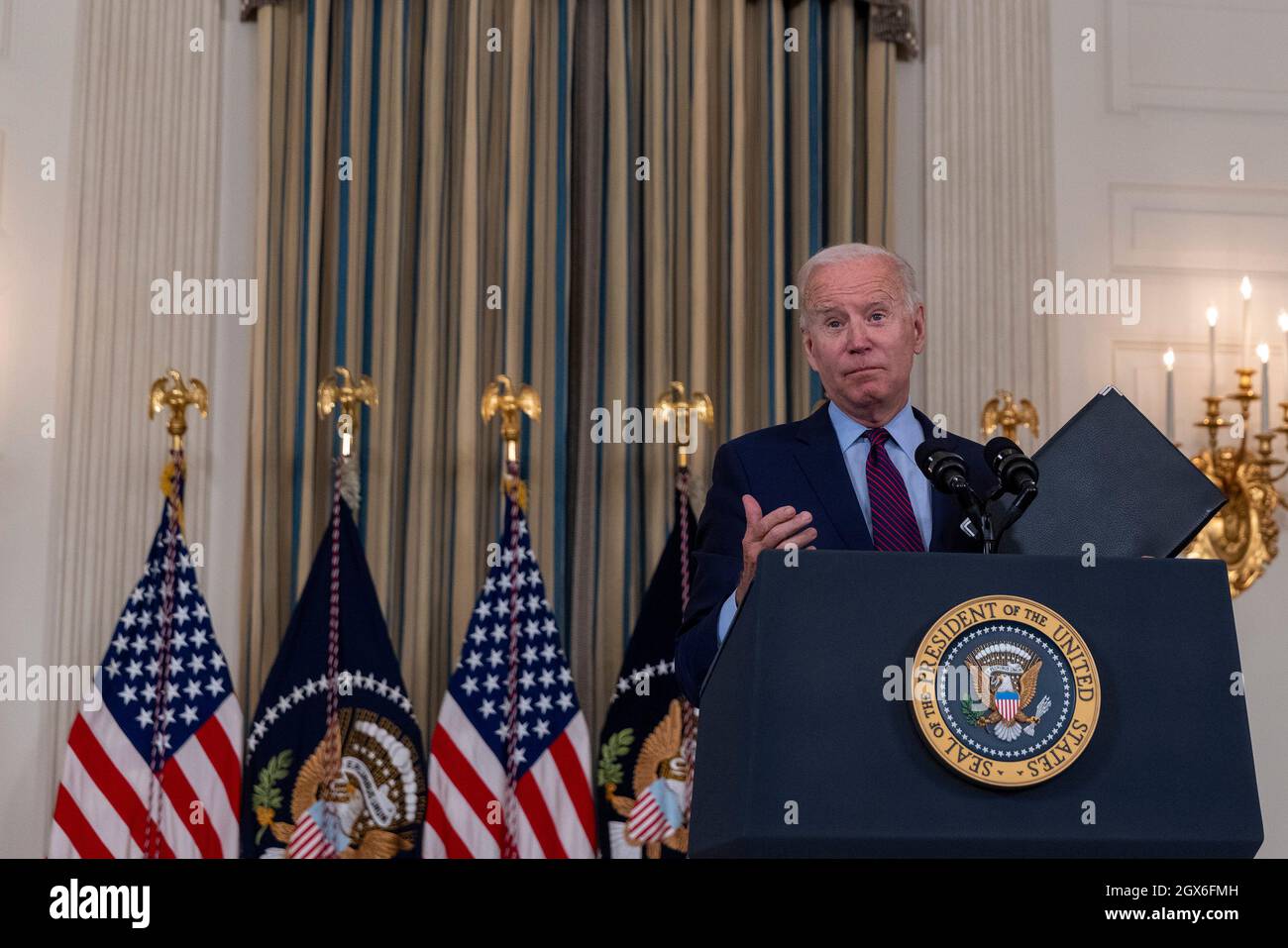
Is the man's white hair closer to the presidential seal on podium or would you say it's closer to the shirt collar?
the shirt collar

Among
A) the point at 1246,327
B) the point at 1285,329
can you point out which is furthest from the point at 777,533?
the point at 1285,329

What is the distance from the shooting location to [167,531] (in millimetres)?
5371

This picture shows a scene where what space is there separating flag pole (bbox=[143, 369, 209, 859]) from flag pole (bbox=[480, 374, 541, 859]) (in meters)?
1.02

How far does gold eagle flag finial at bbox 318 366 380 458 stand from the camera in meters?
5.30

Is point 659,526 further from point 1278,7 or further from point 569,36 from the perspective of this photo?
point 1278,7

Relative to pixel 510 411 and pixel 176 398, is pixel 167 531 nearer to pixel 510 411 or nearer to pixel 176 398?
pixel 176 398

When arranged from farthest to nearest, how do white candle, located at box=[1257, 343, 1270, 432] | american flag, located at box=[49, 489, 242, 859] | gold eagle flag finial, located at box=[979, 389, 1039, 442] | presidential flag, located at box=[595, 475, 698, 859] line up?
white candle, located at box=[1257, 343, 1270, 432] < gold eagle flag finial, located at box=[979, 389, 1039, 442] < presidential flag, located at box=[595, 475, 698, 859] < american flag, located at box=[49, 489, 242, 859]

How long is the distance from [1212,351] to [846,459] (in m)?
3.67

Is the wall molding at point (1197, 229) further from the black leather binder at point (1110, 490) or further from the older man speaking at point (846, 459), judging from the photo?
the black leather binder at point (1110, 490)

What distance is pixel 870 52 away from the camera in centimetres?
607

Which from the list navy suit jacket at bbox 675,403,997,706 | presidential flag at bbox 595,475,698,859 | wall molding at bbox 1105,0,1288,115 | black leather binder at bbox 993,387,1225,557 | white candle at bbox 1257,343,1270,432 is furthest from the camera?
wall molding at bbox 1105,0,1288,115

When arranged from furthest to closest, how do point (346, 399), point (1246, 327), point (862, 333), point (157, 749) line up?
point (1246, 327)
point (346, 399)
point (157, 749)
point (862, 333)

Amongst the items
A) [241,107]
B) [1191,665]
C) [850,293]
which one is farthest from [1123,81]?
[1191,665]

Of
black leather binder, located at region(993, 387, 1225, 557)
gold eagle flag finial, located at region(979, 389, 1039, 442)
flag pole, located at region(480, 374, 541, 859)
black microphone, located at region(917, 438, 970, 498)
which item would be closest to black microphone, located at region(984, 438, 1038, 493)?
black microphone, located at region(917, 438, 970, 498)
